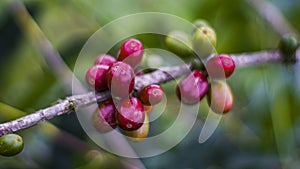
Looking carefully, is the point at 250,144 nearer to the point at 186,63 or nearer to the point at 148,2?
the point at 186,63

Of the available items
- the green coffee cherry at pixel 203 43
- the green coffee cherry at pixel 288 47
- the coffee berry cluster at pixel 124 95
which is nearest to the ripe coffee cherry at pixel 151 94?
the coffee berry cluster at pixel 124 95

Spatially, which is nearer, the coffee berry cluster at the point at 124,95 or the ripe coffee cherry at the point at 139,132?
the coffee berry cluster at the point at 124,95

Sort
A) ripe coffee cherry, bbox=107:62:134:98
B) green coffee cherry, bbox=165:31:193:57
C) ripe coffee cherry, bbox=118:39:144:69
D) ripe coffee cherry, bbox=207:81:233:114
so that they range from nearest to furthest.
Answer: ripe coffee cherry, bbox=107:62:134:98, ripe coffee cherry, bbox=118:39:144:69, ripe coffee cherry, bbox=207:81:233:114, green coffee cherry, bbox=165:31:193:57

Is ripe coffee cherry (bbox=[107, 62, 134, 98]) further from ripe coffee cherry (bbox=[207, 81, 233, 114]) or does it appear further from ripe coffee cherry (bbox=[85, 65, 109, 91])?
ripe coffee cherry (bbox=[207, 81, 233, 114])

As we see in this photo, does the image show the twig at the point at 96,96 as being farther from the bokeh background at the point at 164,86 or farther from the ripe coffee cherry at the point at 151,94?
the bokeh background at the point at 164,86

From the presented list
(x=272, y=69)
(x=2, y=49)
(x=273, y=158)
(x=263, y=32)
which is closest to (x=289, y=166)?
(x=273, y=158)

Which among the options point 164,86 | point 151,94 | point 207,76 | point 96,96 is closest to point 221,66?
point 207,76

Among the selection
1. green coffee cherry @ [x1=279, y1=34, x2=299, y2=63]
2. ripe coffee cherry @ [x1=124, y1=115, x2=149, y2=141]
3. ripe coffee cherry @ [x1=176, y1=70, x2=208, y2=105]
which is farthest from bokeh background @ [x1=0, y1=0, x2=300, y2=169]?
ripe coffee cherry @ [x1=176, y1=70, x2=208, y2=105]
